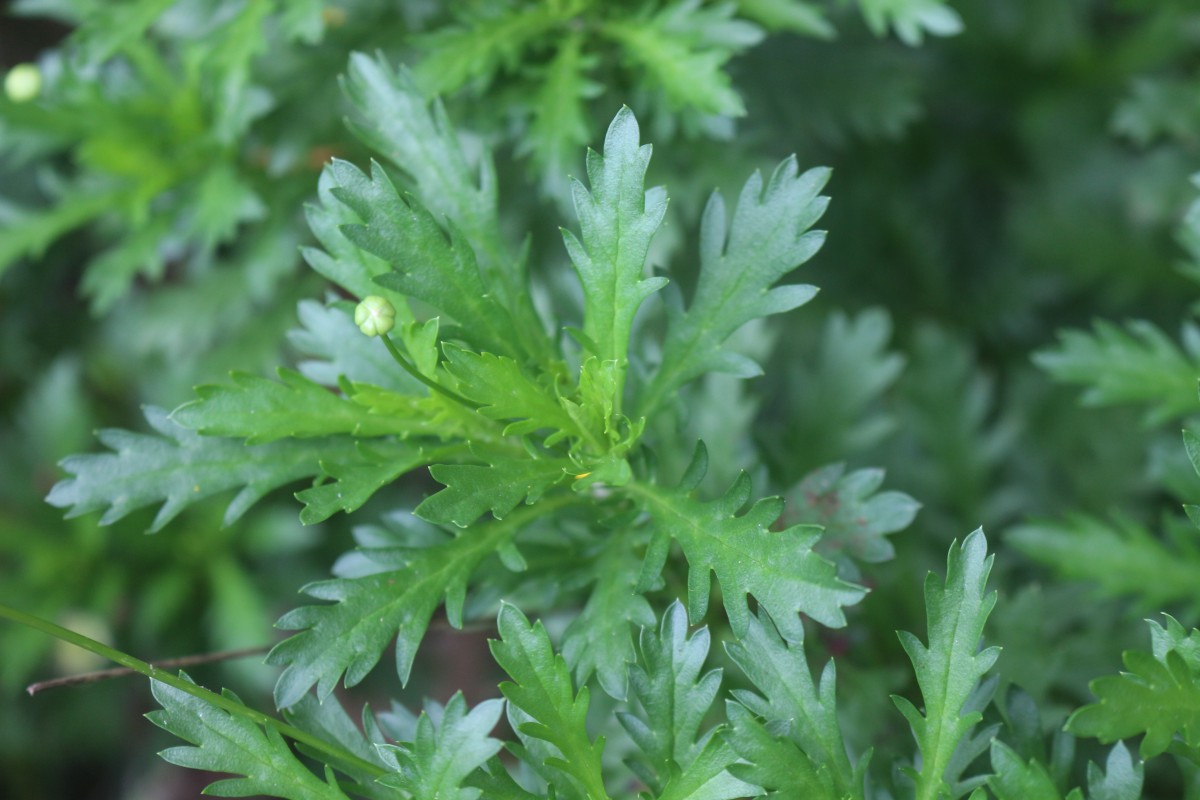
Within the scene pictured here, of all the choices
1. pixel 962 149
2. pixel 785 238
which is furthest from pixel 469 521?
pixel 962 149

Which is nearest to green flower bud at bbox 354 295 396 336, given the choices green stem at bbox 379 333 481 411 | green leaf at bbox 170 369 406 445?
green stem at bbox 379 333 481 411

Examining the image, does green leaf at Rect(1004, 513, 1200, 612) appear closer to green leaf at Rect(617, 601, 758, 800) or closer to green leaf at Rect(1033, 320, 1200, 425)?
green leaf at Rect(1033, 320, 1200, 425)

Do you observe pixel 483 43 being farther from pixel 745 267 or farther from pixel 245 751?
pixel 245 751

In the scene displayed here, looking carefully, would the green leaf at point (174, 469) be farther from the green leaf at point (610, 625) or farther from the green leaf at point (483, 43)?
the green leaf at point (483, 43)

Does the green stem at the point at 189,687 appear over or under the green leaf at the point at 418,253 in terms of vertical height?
under

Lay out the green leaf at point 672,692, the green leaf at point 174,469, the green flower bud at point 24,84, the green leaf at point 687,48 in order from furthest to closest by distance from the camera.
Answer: the green flower bud at point 24,84 → the green leaf at point 687,48 → the green leaf at point 174,469 → the green leaf at point 672,692

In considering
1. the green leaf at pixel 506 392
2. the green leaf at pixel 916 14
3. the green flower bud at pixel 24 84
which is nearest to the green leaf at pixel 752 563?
the green leaf at pixel 506 392

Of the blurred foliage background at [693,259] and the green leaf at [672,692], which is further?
the blurred foliage background at [693,259]
